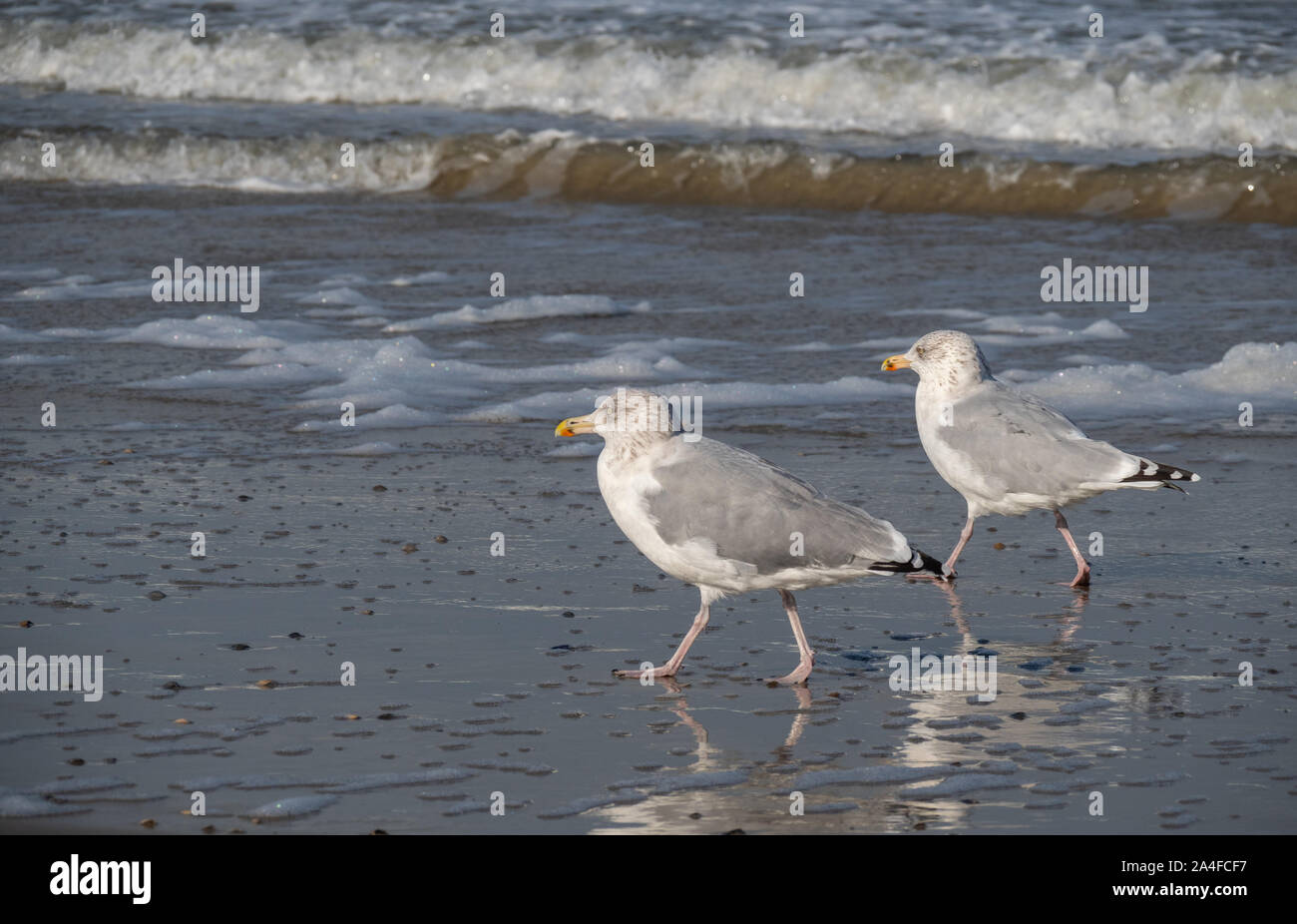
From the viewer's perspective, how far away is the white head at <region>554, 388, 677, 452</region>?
21.2 ft

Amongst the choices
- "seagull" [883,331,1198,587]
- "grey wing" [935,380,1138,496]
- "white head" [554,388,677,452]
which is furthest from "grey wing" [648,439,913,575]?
"grey wing" [935,380,1138,496]

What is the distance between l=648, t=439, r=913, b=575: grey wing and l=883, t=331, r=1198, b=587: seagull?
3.80 feet

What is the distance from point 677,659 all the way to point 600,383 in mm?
4674

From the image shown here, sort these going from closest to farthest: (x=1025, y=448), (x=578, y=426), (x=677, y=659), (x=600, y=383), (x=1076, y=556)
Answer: (x=677, y=659)
(x=578, y=426)
(x=1076, y=556)
(x=1025, y=448)
(x=600, y=383)

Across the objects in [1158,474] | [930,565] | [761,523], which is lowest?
[930,565]

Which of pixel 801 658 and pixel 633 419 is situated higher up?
pixel 633 419

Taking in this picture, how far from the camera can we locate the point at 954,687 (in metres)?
6.05

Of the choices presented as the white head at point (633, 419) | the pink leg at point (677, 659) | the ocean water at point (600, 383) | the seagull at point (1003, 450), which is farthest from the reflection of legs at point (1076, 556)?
the white head at point (633, 419)

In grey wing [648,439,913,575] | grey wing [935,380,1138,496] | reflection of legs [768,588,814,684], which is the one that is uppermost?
grey wing [935,380,1138,496]

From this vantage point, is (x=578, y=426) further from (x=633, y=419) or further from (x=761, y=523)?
(x=761, y=523)

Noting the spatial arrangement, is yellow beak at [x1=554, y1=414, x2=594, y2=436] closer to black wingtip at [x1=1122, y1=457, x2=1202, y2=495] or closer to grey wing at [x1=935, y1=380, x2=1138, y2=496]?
grey wing at [x1=935, y1=380, x2=1138, y2=496]

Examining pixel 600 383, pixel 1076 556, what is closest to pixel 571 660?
pixel 1076 556

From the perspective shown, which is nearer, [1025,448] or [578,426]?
[578,426]

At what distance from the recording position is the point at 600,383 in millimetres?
10734
